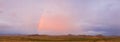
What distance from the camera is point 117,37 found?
204ft

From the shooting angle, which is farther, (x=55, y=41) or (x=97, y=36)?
(x=97, y=36)

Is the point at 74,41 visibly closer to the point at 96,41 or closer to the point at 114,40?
the point at 96,41

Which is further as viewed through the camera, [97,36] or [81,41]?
[97,36]

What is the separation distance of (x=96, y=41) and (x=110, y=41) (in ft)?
9.11

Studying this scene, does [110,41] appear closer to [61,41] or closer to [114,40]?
[114,40]

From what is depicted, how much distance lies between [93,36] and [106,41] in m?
8.54

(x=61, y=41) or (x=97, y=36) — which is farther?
(x=97, y=36)

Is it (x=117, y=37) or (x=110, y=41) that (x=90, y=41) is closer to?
(x=110, y=41)

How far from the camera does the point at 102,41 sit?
55469 mm

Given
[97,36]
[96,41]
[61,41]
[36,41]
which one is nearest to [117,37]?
[97,36]

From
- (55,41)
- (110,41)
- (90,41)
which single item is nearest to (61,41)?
(55,41)

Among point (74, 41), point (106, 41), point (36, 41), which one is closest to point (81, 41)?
point (74, 41)

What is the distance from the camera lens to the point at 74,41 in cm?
5666

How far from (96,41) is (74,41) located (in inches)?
177
